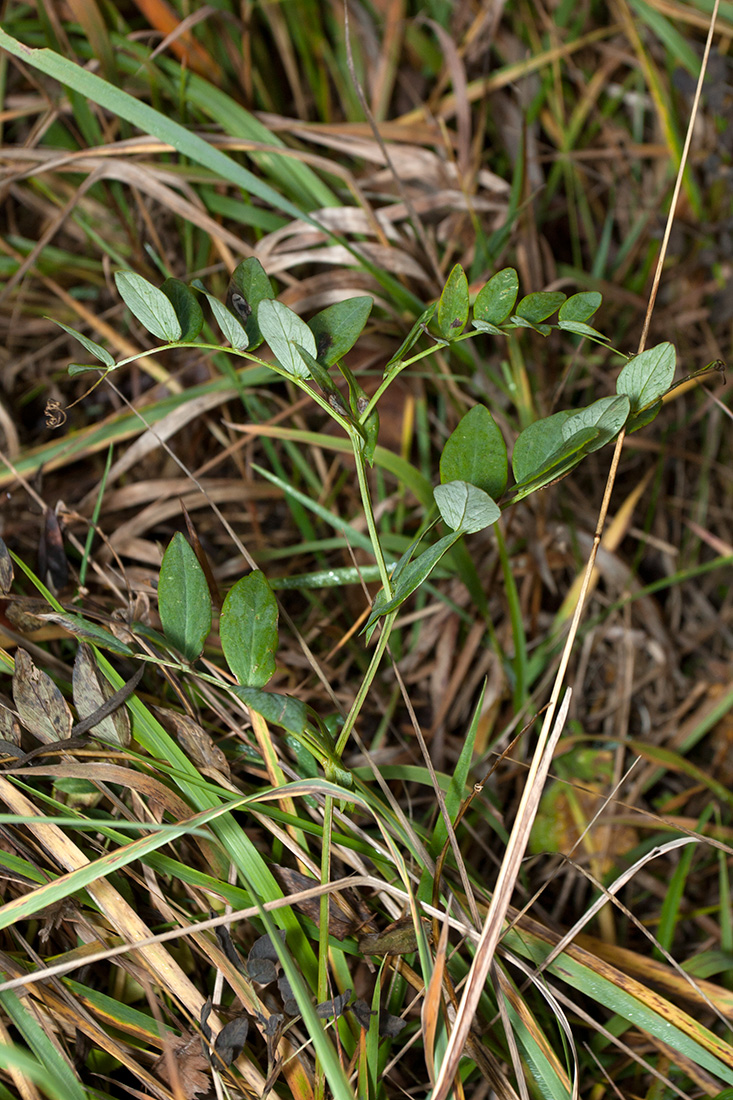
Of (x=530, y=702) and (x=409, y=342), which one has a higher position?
(x=409, y=342)

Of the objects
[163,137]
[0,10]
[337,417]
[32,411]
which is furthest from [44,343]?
[337,417]


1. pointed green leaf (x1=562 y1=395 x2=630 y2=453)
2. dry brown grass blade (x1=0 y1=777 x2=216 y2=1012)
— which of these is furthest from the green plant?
dry brown grass blade (x1=0 y1=777 x2=216 y2=1012)

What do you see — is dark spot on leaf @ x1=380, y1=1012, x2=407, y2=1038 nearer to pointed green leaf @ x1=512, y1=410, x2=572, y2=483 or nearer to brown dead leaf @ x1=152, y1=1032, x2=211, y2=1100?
brown dead leaf @ x1=152, y1=1032, x2=211, y2=1100

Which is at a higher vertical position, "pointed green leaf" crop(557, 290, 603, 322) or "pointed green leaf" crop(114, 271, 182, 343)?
"pointed green leaf" crop(114, 271, 182, 343)

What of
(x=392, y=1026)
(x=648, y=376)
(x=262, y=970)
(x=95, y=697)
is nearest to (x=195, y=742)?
(x=95, y=697)

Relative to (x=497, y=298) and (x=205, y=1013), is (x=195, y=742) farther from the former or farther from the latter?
(x=497, y=298)

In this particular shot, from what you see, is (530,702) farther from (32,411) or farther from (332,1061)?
(32,411)

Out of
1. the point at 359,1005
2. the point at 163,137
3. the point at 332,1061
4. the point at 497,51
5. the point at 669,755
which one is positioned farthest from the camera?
the point at 497,51
